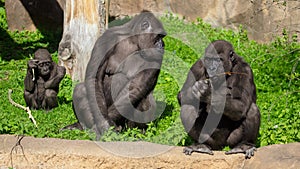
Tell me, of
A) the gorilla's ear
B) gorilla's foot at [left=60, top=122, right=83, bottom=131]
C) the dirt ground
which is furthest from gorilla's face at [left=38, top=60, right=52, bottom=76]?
the gorilla's ear

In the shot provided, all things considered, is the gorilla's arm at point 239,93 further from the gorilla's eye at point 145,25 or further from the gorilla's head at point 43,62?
the gorilla's head at point 43,62

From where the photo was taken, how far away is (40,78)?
700 centimetres

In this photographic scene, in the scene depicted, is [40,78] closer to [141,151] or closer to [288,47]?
[141,151]

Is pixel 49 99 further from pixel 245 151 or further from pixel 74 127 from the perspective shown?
pixel 245 151

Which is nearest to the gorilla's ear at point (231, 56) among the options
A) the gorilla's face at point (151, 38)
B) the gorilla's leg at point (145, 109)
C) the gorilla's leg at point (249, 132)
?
the gorilla's leg at point (249, 132)

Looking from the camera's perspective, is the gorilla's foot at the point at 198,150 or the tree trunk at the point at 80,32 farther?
the tree trunk at the point at 80,32

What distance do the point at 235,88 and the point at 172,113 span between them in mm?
1911

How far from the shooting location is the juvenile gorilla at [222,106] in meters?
4.95

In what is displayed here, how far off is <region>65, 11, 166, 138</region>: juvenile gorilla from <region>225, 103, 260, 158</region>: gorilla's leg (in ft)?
4.03

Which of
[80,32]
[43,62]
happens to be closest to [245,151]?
[43,62]

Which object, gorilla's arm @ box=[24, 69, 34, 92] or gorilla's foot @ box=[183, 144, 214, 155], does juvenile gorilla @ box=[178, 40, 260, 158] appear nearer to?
gorilla's foot @ box=[183, 144, 214, 155]

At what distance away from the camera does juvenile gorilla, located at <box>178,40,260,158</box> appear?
4953 millimetres

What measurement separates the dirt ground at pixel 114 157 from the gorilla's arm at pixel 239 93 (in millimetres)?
366

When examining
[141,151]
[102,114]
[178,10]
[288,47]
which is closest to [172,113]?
[102,114]
